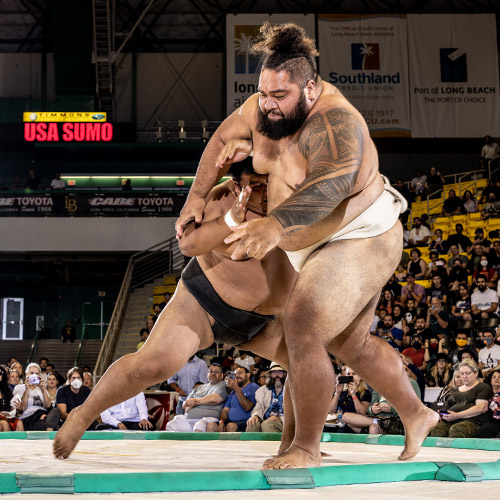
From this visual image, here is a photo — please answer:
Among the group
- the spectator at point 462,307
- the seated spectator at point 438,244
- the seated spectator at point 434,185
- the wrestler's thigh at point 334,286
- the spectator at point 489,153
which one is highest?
the spectator at point 489,153

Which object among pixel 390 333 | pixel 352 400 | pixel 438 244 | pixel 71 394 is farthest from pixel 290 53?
pixel 438 244

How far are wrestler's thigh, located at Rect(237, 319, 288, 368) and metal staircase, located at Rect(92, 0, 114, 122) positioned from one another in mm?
13926

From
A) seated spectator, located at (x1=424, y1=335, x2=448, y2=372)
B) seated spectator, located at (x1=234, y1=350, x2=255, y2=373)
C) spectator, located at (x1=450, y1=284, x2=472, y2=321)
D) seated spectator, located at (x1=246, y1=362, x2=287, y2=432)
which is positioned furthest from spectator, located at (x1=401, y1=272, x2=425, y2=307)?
seated spectator, located at (x1=246, y1=362, x2=287, y2=432)

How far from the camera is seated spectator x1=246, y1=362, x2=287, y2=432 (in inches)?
240

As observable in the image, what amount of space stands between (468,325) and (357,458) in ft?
20.5

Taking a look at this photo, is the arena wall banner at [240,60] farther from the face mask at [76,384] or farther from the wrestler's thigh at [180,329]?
the wrestler's thigh at [180,329]

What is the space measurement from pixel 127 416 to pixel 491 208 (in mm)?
7455

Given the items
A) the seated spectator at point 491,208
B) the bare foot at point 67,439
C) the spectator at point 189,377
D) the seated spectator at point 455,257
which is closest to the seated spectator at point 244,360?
the spectator at point 189,377

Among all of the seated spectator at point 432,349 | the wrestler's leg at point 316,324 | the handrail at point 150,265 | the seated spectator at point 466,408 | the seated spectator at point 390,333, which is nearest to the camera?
the wrestler's leg at point 316,324

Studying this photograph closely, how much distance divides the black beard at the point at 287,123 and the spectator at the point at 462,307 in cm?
684

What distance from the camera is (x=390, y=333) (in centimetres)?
862

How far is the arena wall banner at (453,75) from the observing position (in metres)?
15.7

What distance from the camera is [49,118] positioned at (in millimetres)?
17031

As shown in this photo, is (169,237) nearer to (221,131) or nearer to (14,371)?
(14,371)
